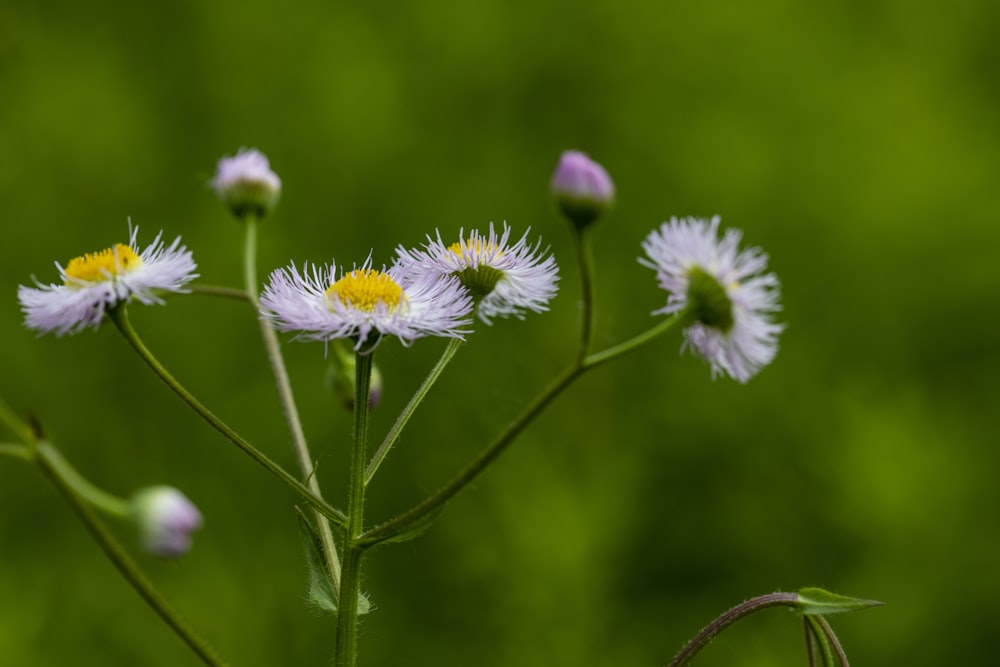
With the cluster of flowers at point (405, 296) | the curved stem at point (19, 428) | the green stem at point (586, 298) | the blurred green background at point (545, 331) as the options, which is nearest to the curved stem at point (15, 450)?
the curved stem at point (19, 428)

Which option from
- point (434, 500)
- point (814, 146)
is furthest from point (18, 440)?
point (814, 146)

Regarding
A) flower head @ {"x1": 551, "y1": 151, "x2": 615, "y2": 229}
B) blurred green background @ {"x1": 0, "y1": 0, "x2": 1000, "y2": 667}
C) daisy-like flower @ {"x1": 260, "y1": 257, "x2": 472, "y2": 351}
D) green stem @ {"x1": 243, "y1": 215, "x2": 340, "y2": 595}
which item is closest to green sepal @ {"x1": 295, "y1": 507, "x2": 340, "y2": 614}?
green stem @ {"x1": 243, "y1": 215, "x2": 340, "y2": 595}

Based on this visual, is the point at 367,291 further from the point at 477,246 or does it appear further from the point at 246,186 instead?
the point at 246,186

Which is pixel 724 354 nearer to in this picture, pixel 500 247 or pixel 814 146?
pixel 500 247

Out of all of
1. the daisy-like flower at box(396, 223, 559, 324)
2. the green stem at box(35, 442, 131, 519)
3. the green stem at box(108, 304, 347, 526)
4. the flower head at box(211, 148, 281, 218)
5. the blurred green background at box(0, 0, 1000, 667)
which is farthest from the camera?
the blurred green background at box(0, 0, 1000, 667)

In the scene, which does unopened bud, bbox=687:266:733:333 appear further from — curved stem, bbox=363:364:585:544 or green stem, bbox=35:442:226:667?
green stem, bbox=35:442:226:667

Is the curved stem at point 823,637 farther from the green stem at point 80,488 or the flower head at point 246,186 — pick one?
the flower head at point 246,186
